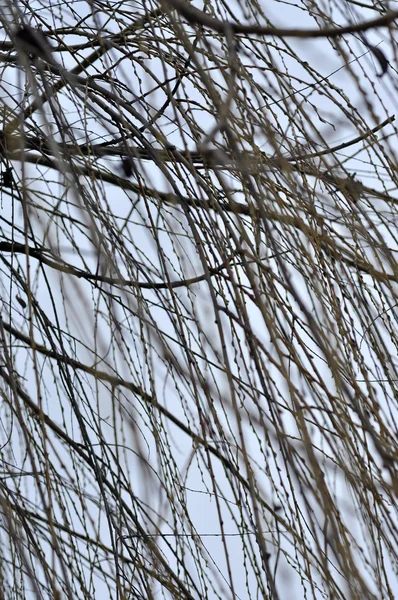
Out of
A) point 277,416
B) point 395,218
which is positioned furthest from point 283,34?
point 395,218

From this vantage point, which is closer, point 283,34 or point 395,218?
point 283,34

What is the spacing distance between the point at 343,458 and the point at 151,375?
27 centimetres

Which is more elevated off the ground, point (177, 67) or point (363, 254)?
point (177, 67)

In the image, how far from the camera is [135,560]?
105 cm

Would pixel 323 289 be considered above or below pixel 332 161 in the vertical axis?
below

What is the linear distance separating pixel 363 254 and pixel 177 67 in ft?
1.28

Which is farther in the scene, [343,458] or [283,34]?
[343,458]

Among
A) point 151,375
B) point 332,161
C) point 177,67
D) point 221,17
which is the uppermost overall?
point 177,67

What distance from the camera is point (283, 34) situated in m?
0.64

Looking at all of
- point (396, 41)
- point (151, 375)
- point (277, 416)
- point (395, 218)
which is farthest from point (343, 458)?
point (396, 41)

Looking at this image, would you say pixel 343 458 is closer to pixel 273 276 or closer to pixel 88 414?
pixel 273 276

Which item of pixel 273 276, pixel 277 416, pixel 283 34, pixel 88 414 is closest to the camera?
pixel 283 34

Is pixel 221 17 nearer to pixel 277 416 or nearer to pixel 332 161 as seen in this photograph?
pixel 332 161

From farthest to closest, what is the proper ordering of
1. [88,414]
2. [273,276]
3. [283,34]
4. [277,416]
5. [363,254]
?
[88,414]
[363,254]
[273,276]
[277,416]
[283,34]
